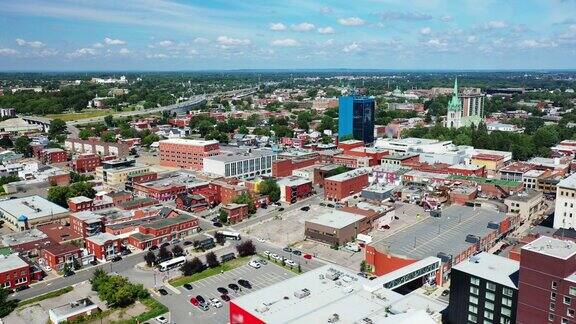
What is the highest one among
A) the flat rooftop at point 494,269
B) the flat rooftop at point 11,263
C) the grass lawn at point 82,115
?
the flat rooftop at point 494,269

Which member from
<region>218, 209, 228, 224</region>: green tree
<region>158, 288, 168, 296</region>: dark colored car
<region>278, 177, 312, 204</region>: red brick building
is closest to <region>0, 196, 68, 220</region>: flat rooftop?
<region>218, 209, 228, 224</region>: green tree

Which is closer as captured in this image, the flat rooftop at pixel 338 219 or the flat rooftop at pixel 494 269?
the flat rooftop at pixel 494 269

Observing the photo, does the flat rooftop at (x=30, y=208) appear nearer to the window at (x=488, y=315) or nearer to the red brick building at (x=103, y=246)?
the red brick building at (x=103, y=246)

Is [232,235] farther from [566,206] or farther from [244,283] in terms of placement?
[566,206]

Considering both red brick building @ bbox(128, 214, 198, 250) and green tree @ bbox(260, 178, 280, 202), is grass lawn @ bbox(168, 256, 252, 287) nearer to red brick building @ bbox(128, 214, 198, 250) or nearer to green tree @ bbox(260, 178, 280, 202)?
red brick building @ bbox(128, 214, 198, 250)

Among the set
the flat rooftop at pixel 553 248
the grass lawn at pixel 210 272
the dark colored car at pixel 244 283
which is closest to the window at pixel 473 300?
the flat rooftop at pixel 553 248

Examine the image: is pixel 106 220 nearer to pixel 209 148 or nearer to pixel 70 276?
pixel 70 276
